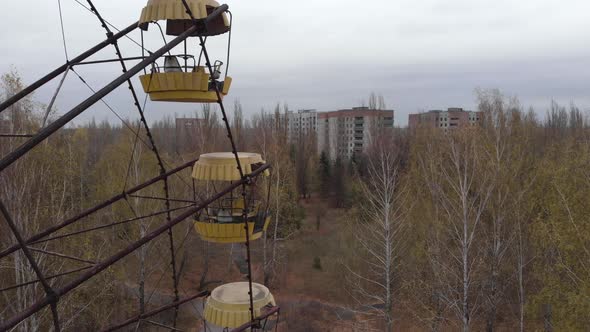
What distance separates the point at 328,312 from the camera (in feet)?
61.0

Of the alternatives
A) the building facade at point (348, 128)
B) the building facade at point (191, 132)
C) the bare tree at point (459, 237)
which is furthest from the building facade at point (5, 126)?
the building facade at point (348, 128)

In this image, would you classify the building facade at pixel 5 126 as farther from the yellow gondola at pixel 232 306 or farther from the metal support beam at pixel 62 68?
the yellow gondola at pixel 232 306

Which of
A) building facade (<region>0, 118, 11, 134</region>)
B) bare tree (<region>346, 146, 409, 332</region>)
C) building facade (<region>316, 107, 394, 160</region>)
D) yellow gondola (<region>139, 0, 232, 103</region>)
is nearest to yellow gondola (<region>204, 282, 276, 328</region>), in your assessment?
yellow gondola (<region>139, 0, 232, 103</region>)

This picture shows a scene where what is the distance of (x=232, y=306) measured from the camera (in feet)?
17.9

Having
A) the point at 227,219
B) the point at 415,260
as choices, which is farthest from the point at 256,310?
the point at 415,260

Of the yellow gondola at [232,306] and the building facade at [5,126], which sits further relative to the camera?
the building facade at [5,126]

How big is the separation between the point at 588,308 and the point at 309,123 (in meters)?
70.6

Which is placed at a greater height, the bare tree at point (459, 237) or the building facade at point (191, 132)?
the building facade at point (191, 132)

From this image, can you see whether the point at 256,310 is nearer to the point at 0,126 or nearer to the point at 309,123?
the point at 0,126

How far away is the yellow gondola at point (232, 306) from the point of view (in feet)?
17.7

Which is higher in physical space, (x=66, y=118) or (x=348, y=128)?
(x=348, y=128)

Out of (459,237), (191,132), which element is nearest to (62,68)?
(459,237)

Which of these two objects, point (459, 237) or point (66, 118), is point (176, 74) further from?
point (459, 237)

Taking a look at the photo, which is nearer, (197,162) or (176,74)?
(176,74)
